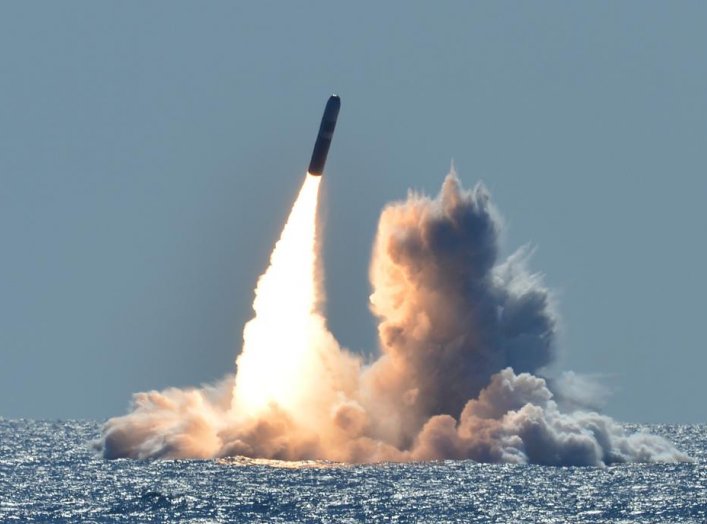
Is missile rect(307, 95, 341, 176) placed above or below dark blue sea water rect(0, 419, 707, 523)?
above

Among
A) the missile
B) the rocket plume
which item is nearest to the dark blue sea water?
the rocket plume

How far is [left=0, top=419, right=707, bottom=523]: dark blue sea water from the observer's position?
315 ft

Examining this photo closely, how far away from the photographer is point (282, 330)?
120188 millimetres

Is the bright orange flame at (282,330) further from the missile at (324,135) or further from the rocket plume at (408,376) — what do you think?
the missile at (324,135)

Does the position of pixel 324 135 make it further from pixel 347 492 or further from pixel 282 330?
pixel 347 492

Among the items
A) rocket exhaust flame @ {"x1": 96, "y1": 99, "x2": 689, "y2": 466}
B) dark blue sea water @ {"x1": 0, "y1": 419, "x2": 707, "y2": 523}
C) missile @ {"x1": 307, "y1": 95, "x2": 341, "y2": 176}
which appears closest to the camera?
dark blue sea water @ {"x1": 0, "y1": 419, "x2": 707, "y2": 523}

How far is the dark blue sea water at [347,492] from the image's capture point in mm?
95875

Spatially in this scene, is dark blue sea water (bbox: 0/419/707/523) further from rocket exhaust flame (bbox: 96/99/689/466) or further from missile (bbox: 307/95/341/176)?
missile (bbox: 307/95/341/176)

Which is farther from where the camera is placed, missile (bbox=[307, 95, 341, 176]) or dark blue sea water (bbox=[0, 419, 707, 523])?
missile (bbox=[307, 95, 341, 176])

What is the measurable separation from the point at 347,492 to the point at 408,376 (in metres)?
19.5

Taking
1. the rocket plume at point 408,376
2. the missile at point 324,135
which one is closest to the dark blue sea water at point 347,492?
the rocket plume at point 408,376

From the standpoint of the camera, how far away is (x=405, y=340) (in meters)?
122

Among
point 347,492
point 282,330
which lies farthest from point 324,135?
point 347,492

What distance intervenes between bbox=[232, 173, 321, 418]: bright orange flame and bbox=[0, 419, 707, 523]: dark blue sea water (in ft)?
15.3
